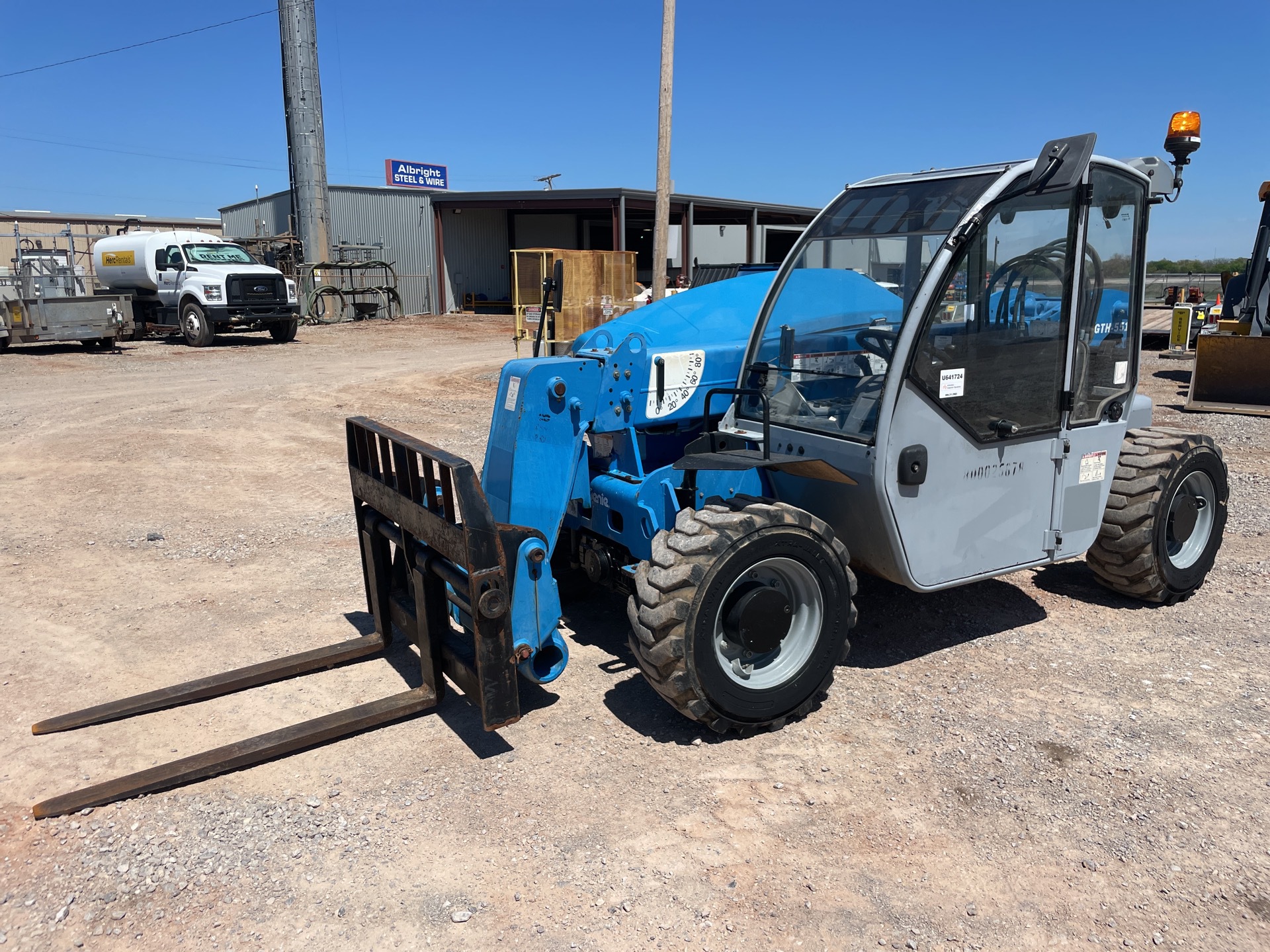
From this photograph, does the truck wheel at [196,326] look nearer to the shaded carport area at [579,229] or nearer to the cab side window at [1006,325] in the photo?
the shaded carport area at [579,229]

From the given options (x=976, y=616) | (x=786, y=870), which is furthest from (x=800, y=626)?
(x=976, y=616)

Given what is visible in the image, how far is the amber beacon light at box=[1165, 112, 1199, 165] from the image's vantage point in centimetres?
536

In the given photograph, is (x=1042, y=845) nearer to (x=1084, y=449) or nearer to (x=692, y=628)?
(x=692, y=628)

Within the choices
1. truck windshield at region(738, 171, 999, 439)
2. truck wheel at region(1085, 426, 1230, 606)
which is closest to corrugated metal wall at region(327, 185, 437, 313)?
truck windshield at region(738, 171, 999, 439)

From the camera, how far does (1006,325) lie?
4492 mm

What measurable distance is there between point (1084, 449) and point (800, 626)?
1.90m

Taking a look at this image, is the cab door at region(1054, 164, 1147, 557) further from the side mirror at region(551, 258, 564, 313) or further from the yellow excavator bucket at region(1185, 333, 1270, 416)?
the yellow excavator bucket at region(1185, 333, 1270, 416)

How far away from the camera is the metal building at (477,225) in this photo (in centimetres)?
3259

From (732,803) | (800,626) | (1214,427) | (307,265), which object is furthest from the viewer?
(307,265)

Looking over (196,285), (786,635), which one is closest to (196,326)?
(196,285)

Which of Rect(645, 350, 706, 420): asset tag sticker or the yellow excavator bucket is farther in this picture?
the yellow excavator bucket

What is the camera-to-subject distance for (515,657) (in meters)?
4.02

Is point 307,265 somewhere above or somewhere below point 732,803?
above

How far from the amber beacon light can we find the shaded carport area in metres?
24.3
